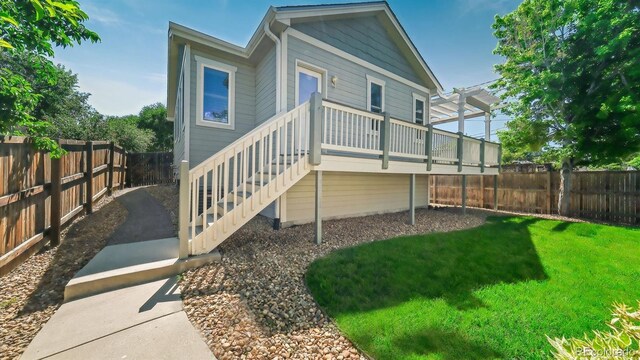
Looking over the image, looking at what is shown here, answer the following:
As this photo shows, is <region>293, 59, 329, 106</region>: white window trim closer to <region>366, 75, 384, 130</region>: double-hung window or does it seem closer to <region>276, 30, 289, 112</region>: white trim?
<region>276, 30, 289, 112</region>: white trim

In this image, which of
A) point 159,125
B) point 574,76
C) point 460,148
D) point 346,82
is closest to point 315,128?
point 346,82

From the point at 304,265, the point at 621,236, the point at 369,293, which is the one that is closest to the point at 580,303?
the point at 369,293

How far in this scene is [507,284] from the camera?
3.52 metres

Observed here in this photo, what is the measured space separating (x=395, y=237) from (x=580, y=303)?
2.87 m

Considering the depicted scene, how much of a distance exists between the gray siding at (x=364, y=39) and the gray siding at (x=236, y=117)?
2067mm

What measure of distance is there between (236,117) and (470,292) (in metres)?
6.63

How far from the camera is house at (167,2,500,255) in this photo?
15.1ft

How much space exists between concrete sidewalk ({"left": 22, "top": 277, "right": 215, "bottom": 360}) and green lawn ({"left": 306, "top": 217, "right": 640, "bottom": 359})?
145cm

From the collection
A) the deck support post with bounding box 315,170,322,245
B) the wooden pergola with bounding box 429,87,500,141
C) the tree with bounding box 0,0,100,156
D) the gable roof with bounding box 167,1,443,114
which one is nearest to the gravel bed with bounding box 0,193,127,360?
the tree with bounding box 0,0,100,156

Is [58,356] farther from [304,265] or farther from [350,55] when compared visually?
[350,55]

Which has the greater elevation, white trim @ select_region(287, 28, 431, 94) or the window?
white trim @ select_region(287, 28, 431, 94)

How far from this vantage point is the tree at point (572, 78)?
693cm

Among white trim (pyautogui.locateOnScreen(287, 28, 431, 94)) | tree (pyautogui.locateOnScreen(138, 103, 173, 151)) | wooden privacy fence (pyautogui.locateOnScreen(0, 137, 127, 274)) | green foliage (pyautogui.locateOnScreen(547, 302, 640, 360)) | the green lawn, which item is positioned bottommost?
the green lawn

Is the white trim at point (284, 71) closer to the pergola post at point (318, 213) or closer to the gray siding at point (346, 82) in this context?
the gray siding at point (346, 82)
